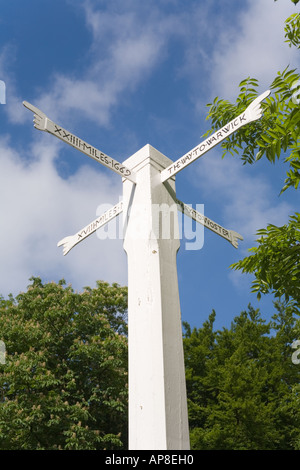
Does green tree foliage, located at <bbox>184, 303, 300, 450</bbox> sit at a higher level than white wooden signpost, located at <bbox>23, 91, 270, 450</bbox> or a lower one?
higher

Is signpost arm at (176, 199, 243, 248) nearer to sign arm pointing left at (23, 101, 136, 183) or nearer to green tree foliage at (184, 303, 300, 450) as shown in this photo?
sign arm pointing left at (23, 101, 136, 183)

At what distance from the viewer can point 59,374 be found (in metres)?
16.5

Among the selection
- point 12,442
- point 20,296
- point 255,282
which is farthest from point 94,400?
point 255,282

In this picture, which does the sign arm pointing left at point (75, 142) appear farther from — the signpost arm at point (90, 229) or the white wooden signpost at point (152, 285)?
the signpost arm at point (90, 229)

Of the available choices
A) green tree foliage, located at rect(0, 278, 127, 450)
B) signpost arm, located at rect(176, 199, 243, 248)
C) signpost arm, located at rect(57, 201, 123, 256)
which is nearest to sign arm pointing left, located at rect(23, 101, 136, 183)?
signpost arm, located at rect(57, 201, 123, 256)

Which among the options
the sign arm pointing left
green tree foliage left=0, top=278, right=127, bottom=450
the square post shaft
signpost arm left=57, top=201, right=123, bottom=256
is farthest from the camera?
green tree foliage left=0, top=278, right=127, bottom=450

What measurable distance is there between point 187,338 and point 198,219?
21.1 meters

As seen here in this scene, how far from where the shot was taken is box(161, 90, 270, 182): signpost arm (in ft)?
10.2

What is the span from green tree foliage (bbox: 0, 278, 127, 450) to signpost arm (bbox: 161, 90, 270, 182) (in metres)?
12.4

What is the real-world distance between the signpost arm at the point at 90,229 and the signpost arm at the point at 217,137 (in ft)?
1.43

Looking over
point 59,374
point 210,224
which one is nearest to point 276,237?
point 210,224

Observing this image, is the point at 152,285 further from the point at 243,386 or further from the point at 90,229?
the point at 243,386

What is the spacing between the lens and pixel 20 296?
18016 mm

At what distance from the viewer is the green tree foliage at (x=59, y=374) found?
14.6 m
